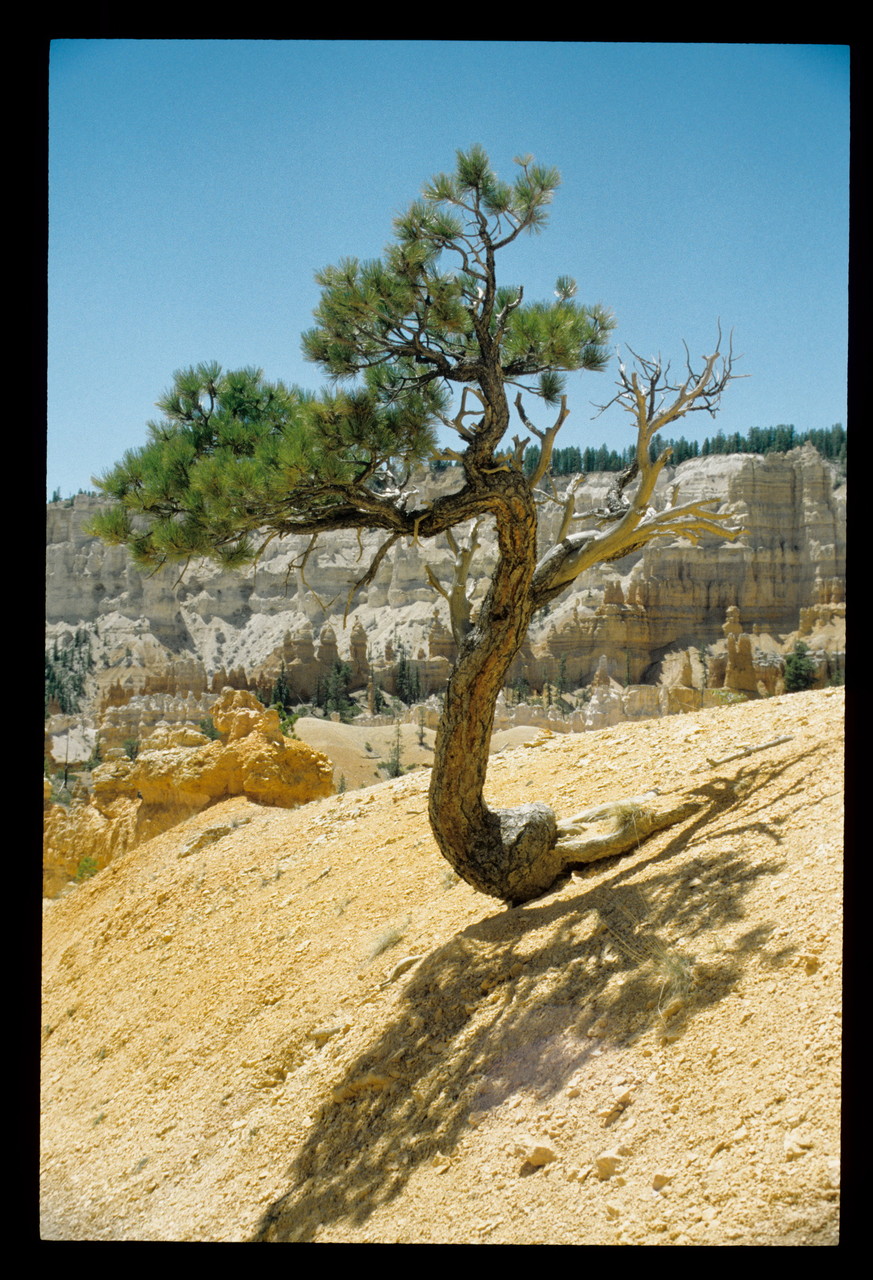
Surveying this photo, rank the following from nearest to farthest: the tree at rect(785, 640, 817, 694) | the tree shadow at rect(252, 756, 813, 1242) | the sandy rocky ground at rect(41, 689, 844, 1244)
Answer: the sandy rocky ground at rect(41, 689, 844, 1244), the tree shadow at rect(252, 756, 813, 1242), the tree at rect(785, 640, 817, 694)

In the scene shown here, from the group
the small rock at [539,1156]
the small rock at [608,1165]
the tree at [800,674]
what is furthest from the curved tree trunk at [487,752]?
the tree at [800,674]

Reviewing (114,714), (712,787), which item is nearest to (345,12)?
(712,787)

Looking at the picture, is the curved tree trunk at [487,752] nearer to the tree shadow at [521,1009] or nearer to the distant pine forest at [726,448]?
the tree shadow at [521,1009]

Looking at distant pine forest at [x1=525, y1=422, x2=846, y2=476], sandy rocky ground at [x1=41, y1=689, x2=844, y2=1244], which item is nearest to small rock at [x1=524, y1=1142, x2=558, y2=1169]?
sandy rocky ground at [x1=41, y1=689, x2=844, y2=1244]

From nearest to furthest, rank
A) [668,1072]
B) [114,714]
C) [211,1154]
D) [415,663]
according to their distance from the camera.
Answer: [668,1072]
[211,1154]
[114,714]
[415,663]

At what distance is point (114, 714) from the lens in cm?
3534

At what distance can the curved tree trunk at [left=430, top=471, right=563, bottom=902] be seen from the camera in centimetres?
422

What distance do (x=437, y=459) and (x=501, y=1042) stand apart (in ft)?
8.86

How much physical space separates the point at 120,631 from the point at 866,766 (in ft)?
190

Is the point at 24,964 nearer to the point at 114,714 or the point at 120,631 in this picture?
the point at 114,714

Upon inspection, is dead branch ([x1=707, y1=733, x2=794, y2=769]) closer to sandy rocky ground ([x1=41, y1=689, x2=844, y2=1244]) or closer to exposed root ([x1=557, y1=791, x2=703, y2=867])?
sandy rocky ground ([x1=41, y1=689, x2=844, y2=1244])

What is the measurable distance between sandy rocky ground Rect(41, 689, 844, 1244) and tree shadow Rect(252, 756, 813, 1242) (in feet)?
0.04

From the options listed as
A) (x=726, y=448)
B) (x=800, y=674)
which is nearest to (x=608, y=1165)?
(x=800, y=674)

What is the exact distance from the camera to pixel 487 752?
168 inches
